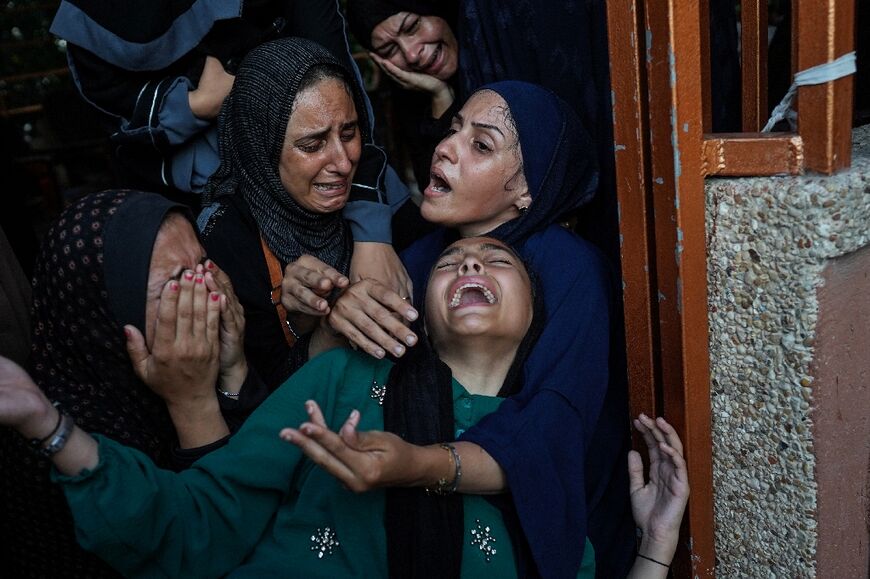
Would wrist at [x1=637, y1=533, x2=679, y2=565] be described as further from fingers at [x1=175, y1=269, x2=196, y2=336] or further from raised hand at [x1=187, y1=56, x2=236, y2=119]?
raised hand at [x1=187, y1=56, x2=236, y2=119]

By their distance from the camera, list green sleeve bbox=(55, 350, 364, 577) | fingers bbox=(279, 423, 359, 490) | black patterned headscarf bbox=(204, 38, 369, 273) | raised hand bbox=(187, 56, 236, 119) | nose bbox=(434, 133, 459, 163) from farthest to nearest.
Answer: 1. raised hand bbox=(187, 56, 236, 119)
2. black patterned headscarf bbox=(204, 38, 369, 273)
3. nose bbox=(434, 133, 459, 163)
4. green sleeve bbox=(55, 350, 364, 577)
5. fingers bbox=(279, 423, 359, 490)

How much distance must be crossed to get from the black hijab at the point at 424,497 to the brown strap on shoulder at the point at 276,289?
66 centimetres

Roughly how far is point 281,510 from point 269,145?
47.4 inches

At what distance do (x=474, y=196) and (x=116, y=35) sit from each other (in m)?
1.30

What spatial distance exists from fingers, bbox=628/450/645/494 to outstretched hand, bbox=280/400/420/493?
33.1 inches

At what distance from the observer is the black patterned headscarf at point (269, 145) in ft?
8.57

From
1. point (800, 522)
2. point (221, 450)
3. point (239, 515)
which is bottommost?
point (800, 522)

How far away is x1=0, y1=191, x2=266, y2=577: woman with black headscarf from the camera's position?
1.93m

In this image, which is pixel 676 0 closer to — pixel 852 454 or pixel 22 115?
pixel 852 454

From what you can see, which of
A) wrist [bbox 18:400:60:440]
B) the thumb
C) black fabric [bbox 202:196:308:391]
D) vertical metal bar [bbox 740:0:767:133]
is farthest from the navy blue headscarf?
wrist [bbox 18:400:60:440]

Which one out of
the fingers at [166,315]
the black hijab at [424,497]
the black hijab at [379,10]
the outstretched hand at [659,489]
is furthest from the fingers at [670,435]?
the black hijab at [379,10]

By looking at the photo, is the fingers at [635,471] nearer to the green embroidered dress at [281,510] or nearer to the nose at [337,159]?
the green embroidered dress at [281,510]

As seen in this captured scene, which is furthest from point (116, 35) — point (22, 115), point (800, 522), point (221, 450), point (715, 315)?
point (22, 115)

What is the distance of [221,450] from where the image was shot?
1.95 meters
